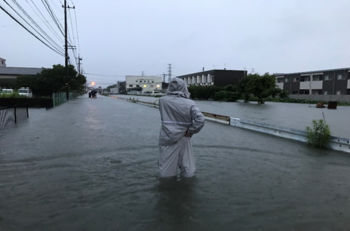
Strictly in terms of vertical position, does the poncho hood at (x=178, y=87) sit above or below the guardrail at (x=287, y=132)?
above

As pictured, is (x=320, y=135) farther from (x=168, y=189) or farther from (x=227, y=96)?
(x=227, y=96)

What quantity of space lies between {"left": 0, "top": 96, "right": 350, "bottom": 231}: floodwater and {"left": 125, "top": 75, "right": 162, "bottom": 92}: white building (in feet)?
355

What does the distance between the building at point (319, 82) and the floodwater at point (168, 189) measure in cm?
4347

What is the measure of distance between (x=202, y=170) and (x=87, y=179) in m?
2.12

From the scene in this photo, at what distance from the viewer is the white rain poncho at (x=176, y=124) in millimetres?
3863

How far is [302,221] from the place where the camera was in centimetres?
311

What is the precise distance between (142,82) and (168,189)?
381ft

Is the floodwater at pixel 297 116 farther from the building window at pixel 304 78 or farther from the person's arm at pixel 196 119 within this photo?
the building window at pixel 304 78

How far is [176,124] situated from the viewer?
394cm

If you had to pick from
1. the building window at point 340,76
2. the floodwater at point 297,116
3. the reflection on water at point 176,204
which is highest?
the building window at point 340,76

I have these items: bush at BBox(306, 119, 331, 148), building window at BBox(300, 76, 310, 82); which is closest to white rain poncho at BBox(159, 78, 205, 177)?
bush at BBox(306, 119, 331, 148)

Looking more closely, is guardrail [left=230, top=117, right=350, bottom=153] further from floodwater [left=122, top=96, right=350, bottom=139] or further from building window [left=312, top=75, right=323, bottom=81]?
building window [left=312, top=75, right=323, bottom=81]

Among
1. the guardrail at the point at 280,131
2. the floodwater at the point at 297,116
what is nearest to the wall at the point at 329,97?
the floodwater at the point at 297,116

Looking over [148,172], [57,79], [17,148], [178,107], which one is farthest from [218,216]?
[57,79]
